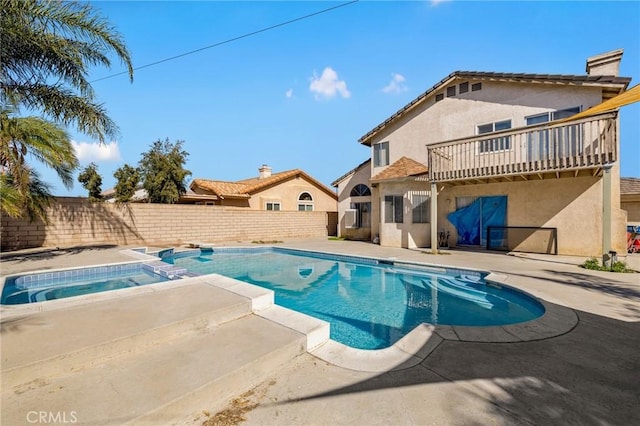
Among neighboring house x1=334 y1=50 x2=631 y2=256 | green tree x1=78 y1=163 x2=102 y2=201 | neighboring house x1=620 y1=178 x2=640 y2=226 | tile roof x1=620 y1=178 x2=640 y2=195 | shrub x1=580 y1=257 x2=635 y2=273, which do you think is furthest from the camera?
green tree x1=78 y1=163 x2=102 y2=201

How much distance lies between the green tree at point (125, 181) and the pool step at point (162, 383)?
2153cm

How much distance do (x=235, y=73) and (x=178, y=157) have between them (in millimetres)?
11743

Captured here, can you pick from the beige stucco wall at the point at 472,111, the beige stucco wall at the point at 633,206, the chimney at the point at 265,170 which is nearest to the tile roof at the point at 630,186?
the beige stucco wall at the point at 633,206

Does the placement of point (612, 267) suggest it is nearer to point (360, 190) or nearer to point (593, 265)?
point (593, 265)

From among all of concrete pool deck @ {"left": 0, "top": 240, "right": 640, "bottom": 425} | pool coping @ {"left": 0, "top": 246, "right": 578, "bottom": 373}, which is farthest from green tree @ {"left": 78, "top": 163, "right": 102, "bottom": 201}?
concrete pool deck @ {"left": 0, "top": 240, "right": 640, "bottom": 425}

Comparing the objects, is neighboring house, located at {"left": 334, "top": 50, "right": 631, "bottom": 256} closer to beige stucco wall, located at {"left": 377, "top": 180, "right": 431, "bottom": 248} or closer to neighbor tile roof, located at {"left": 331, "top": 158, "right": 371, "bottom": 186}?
beige stucco wall, located at {"left": 377, "top": 180, "right": 431, "bottom": 248}

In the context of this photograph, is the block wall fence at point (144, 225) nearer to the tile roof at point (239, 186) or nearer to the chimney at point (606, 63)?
the tile roof at point (239, 186)

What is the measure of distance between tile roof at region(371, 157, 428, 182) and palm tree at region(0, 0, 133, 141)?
11716mm

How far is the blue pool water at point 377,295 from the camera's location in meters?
5.65

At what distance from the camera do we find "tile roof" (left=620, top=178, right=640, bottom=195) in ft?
46.7

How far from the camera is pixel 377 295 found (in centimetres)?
775

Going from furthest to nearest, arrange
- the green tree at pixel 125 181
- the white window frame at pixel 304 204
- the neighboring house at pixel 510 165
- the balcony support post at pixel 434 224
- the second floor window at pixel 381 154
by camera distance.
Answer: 1. the white window frame at pixel 304 204
2. the green tree at pixel 125 181
3. the second floor window at pixel 381 154
4. the balcony support post at pixel 434 224
5. the neighboring house at pixel 510 165

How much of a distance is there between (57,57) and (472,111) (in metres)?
16.6

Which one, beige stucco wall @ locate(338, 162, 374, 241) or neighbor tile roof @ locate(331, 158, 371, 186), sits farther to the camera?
neighbor tile roof @ locate(331, 158, 371, 186)
